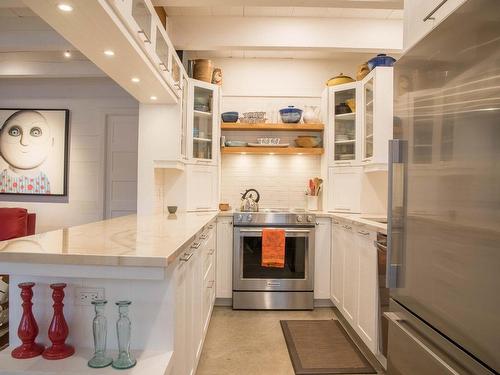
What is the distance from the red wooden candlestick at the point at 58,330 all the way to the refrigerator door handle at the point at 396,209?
4.31 feet

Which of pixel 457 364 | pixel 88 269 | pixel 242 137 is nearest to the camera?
pixel 457 364

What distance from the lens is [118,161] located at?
454 centimetres

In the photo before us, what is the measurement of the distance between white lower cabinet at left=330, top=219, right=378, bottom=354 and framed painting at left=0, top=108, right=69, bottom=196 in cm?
350

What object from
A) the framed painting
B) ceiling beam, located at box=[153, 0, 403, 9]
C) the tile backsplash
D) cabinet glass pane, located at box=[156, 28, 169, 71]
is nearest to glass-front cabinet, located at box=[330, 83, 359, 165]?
the tile backsplash

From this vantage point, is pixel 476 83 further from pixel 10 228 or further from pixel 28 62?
pixel 28 62

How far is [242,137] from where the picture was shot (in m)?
4.32

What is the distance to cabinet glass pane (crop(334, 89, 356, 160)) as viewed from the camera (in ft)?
12.5

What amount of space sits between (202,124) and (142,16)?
1843 millimetres

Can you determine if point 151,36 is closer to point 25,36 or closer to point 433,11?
point 433,11

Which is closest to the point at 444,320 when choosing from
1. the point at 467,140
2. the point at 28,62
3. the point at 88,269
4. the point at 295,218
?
the point at 467,140

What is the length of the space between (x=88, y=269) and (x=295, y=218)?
2560 mm

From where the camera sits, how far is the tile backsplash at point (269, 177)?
436cm

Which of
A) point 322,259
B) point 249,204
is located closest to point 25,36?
point 249,204

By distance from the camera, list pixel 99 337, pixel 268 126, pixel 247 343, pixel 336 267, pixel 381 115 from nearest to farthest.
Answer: pixel 99 337
pixel 247 343
pixel 381 115
pixel 336 267
pixel 268 126
